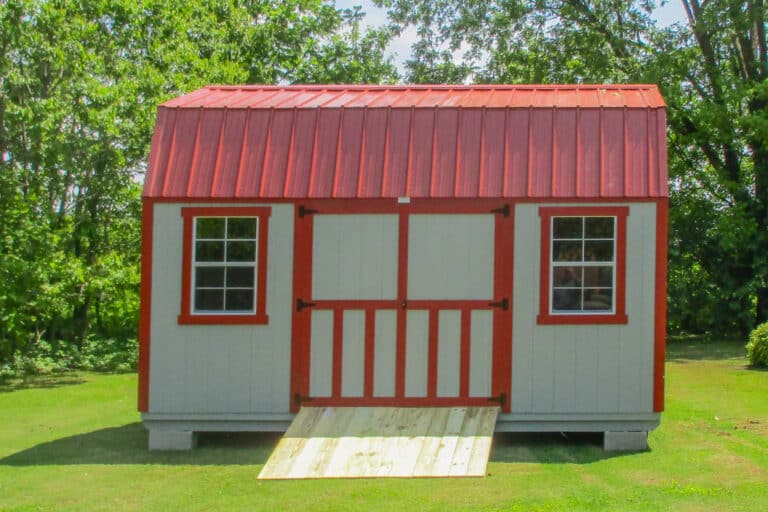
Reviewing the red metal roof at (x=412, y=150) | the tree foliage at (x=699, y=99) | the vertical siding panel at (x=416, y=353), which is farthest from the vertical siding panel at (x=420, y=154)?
the tree foliage at (x=699, y=99)

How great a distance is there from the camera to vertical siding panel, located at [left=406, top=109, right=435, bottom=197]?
10.6 m

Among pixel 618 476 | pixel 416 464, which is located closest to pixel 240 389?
pixel 416 464

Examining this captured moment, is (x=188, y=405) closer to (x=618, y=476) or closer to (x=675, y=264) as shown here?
(x=618, y=476)

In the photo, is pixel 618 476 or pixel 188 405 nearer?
pixel 618 476

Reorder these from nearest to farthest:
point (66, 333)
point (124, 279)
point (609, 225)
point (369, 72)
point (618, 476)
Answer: point (618, 476), point (609, 225), point (124, 279), point (66, 333), point (369, 72)

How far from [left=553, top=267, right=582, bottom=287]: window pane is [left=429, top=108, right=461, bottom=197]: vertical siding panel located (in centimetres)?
125

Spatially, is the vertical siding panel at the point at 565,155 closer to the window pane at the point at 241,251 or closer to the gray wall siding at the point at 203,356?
the gray wall siding at the point at 203,356

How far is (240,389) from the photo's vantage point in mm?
10727

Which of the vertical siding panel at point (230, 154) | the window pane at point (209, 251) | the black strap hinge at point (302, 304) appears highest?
the vertical siding panel at point (230, 154)

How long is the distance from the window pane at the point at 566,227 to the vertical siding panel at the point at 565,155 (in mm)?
275

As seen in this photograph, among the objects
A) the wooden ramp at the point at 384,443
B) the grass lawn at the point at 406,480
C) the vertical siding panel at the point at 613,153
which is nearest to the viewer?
the grass lawn at the point at 406,480

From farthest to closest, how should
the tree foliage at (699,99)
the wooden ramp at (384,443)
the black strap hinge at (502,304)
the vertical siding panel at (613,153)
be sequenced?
the tree foliage at (699,99), the black strap hinge at (502,304), the vertical siding panel at (613,153), the wooden ramp at (384,443)

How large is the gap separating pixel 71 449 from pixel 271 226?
293 cm

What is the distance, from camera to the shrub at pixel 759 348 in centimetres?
1712
